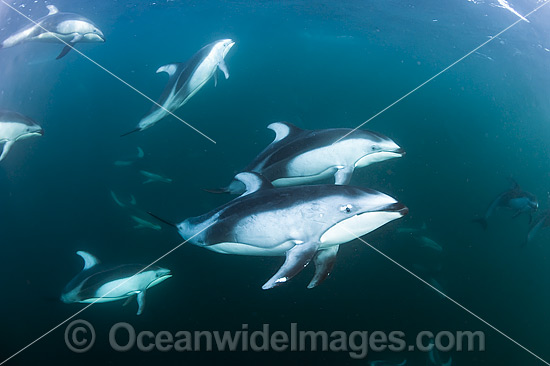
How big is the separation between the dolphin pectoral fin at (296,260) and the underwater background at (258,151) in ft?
15.4

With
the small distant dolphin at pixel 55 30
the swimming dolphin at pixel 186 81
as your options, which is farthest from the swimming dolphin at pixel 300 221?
the small distant dolphin at pixel 55 30

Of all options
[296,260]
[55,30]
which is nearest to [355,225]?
[296,260]

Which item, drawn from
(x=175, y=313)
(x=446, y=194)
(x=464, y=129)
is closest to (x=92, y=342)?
(x=175, y=313)

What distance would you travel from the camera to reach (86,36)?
347 inches

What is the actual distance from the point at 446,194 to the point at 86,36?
14165 millimetres

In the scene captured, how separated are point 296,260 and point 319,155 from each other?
2306 millimetres

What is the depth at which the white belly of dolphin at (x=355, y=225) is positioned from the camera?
138 inches

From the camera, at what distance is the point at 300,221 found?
3.75 meters

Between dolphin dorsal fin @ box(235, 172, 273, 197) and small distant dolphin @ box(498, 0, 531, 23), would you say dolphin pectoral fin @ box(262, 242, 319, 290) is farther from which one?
small distant dolphin @ box(498, 0, 531, 23)

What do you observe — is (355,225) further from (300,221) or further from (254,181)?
(254,181)

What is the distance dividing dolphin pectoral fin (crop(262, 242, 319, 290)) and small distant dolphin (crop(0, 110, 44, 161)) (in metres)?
6.73

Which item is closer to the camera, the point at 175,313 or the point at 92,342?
the point at 92,342

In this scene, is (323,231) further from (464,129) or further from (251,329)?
(464,129)

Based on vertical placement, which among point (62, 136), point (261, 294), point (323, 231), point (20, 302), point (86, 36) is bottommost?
point (20, 302)
